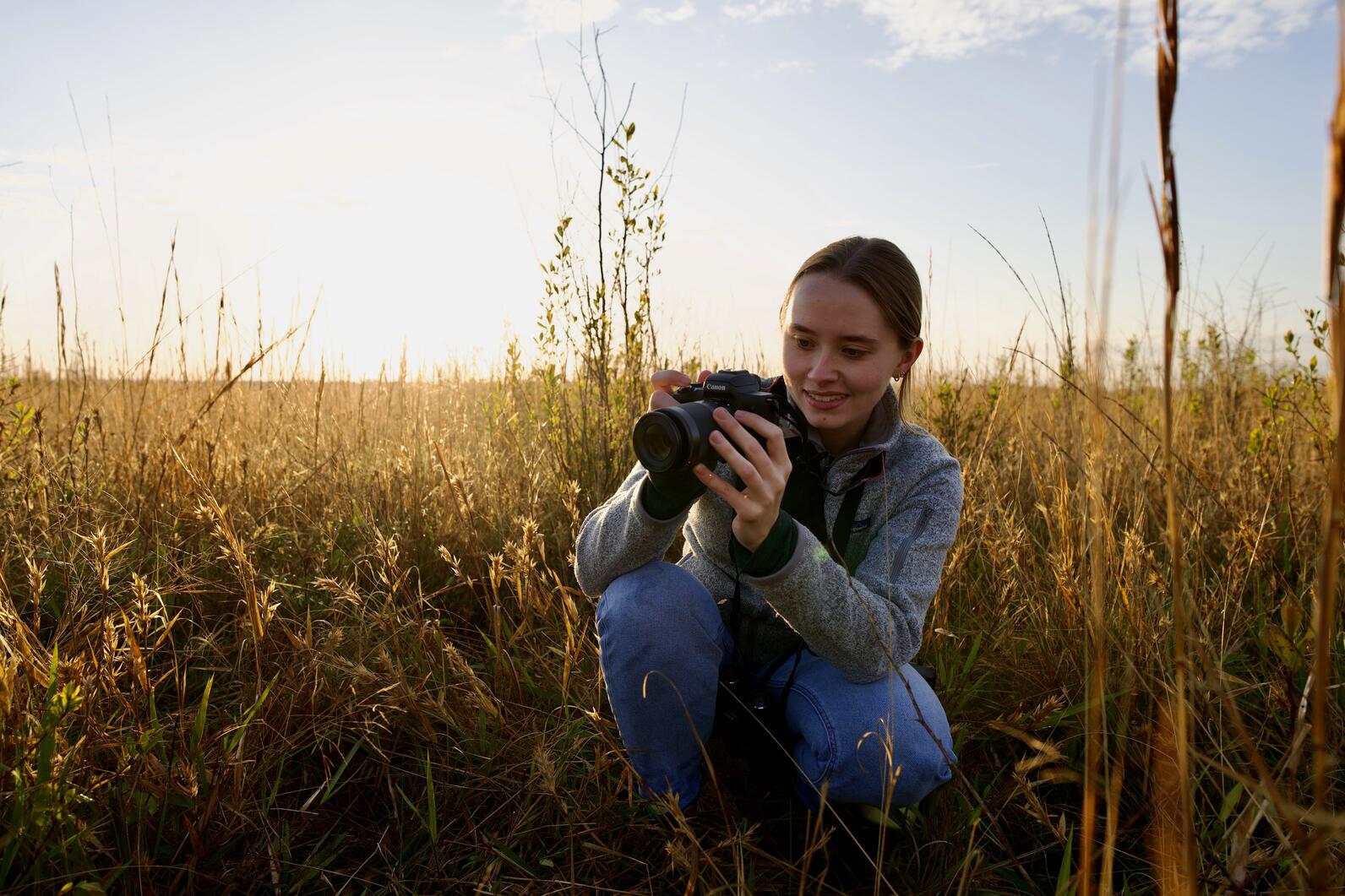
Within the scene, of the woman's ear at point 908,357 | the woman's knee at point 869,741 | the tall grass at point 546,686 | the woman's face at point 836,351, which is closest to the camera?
the tall grass at point 546,686

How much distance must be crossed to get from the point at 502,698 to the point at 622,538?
0.63 m

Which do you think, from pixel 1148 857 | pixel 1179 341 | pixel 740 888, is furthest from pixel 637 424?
pixel 1179 341

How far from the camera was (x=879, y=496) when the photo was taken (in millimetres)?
1692

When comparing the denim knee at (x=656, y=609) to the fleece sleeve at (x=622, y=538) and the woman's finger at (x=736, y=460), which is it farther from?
the woman's finger at (x=736, y=460)

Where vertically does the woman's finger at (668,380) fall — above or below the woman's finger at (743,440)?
above

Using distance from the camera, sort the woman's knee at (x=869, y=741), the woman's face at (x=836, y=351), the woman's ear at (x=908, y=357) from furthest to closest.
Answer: the woman's ear at (x=908, y=357)
the woman's face at (x=836, y=351)
the woman's knee at (x=869, y=741)

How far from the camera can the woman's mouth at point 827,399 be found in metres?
1.62

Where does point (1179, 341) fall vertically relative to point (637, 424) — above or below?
above

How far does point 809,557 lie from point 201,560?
1.81 meters

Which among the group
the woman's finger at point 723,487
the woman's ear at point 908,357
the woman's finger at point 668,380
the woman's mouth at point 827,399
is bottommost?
the woman's finger at point 723,487

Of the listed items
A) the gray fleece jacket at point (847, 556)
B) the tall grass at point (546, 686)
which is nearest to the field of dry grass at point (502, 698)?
the tall grass at point (546, 686)

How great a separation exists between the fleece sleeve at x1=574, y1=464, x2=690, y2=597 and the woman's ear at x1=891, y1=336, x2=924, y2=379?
0.57 m

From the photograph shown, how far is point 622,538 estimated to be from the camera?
1547 millimetres

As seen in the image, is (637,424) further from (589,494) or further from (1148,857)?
(589,494)
